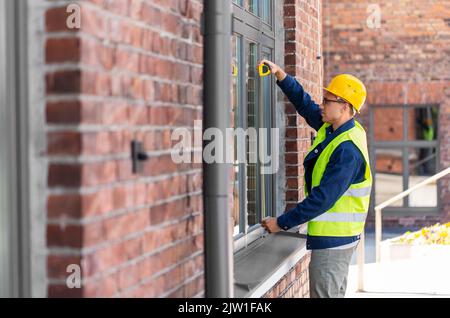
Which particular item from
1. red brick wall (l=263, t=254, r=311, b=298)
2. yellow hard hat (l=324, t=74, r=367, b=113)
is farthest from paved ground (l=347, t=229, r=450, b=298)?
yellow hard hat (l=324, t=74, r=367, b=113)

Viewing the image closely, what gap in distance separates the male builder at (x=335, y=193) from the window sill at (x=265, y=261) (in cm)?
22

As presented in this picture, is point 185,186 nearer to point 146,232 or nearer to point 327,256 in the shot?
point 146,232

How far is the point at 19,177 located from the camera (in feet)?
8.07

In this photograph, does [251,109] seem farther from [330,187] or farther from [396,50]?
[396,50]

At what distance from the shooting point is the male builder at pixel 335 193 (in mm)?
4367

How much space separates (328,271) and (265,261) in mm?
371

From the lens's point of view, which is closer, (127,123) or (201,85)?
(127,123)

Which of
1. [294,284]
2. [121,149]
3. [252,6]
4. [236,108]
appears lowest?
[294,284]

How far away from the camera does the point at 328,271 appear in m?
4.57

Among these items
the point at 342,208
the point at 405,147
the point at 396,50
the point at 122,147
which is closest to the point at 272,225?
the point at 342,208

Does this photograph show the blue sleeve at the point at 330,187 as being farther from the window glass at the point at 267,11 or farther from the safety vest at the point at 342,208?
the window glass at the point at 267,11

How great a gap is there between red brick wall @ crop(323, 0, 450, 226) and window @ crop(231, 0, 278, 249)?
1005cm
